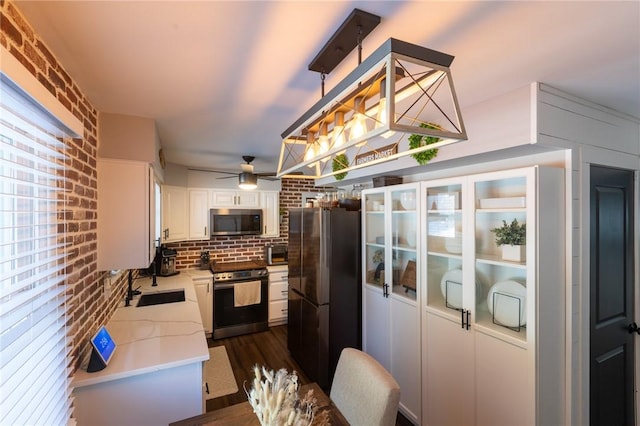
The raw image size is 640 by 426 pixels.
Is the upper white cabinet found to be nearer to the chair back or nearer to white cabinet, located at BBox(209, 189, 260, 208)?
white cabinet, located at BBox(209, 189, 260, 208)

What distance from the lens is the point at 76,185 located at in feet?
5.35

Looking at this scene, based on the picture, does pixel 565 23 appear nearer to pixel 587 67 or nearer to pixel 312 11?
pixel 587 67

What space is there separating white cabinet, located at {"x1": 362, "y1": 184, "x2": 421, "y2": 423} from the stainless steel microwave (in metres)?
2.10

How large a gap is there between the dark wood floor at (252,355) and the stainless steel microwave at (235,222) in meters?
1.48

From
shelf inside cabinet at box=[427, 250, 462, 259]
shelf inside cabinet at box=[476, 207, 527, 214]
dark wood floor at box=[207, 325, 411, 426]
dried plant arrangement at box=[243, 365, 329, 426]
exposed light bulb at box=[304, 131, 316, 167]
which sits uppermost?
exposed light bulb at box=[304, 131, 316, 167]

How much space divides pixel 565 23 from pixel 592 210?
132 centimetres

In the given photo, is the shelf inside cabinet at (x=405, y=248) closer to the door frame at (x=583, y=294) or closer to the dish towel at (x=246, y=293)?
the door frame at (x=583, y=294)

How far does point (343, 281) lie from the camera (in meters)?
3.02

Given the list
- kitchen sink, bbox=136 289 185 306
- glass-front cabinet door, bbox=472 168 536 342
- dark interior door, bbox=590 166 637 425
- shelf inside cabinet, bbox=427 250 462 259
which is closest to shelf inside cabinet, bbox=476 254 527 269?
glass-front cabinet door, bbox=472 168 536 342

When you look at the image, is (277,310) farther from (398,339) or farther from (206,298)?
(398,339)

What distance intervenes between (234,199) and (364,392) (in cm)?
355

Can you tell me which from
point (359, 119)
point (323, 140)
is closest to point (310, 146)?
point (323, 140)

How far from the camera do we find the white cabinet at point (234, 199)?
4367mm

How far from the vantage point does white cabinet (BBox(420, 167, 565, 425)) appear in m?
1.66
